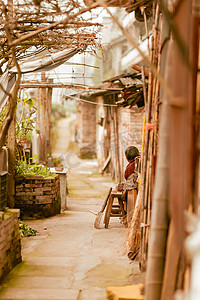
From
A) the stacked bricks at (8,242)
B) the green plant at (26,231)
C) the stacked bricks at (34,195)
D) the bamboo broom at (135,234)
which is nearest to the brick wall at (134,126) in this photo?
the stacked bricks at (34,195)

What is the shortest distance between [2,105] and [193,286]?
204 inches

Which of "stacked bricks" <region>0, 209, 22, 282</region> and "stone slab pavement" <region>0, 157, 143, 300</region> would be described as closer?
"stone slab pavement" <region>0, 157, 143, 300</region>

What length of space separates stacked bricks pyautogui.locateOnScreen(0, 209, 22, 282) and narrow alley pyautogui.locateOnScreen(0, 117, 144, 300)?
0.11 metres

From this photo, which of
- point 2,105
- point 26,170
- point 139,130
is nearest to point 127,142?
point 139,130

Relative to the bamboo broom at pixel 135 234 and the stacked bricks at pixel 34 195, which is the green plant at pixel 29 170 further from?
the bamboo broom at pixel 135 234

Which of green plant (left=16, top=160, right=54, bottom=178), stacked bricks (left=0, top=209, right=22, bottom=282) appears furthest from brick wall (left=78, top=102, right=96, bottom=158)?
stacked bricks (left=0, top=209, right=22, bottom=282)

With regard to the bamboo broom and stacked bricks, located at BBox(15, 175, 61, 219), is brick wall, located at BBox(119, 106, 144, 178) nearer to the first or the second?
stacked bricks, located at BBox(15, 175, 61, 219)

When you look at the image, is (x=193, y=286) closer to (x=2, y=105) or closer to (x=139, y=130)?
(x=2, y=105)

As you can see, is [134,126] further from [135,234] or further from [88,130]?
[88,130]

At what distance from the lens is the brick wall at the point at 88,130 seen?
24350 mm

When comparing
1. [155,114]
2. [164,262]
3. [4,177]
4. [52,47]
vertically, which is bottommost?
[164,262]

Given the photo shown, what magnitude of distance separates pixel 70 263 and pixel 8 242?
0.99m

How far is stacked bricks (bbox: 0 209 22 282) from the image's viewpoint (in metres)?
5.13

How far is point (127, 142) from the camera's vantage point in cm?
1448
